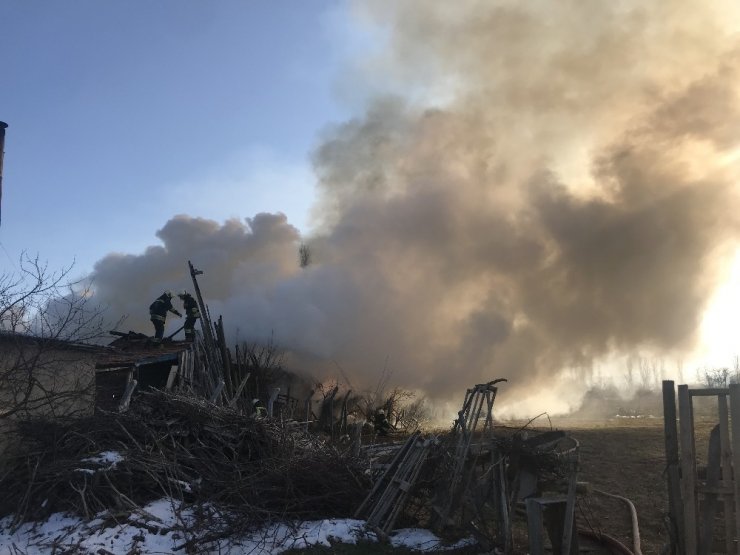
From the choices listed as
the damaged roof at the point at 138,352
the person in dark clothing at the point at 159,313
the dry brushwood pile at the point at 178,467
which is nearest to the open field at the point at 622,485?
the dry brushwood pile at the point at 178,467

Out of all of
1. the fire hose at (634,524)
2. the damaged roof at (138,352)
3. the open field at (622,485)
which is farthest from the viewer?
the damaged roof at (138,352)

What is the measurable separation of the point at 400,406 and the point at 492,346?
467cm

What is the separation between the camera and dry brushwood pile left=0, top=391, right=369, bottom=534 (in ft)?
30.9

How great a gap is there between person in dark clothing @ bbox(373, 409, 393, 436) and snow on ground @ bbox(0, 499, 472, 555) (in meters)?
12.1

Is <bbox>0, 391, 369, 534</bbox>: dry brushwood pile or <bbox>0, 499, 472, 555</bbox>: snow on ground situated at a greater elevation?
<bbox>0, 391, 369, 534</bbox>: dry brushwood pile

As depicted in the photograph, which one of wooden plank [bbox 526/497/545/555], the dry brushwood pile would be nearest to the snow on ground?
the dry brushwood pile

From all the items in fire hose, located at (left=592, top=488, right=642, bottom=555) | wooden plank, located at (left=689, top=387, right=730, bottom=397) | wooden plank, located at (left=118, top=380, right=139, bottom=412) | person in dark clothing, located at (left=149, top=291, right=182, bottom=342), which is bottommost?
fire hose, located at (left=592, top=488, right=642, bottom=555)

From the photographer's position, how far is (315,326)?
23.2m

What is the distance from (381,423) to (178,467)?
12280 millimetres

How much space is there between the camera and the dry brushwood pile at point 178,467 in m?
9.42

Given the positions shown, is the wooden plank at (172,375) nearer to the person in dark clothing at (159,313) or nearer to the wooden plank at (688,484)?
the person in dark clothing at (159,313)

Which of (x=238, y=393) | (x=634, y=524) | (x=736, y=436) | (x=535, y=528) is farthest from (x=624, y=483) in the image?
(x=238, y=393)

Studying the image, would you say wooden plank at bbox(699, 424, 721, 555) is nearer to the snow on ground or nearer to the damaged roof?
the snow on ground

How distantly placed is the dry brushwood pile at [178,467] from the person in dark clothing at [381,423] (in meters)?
10.2
